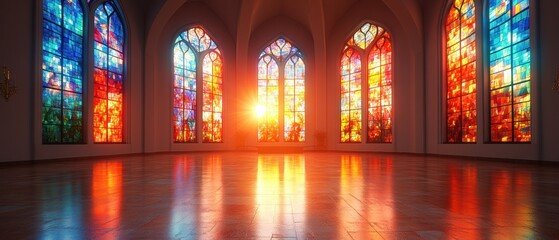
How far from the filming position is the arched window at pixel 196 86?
22.9 meters

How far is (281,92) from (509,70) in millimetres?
14940

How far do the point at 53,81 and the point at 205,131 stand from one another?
425 inches

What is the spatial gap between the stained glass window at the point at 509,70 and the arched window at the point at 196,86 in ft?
52.5

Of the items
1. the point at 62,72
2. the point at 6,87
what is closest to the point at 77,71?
the point at 62,72

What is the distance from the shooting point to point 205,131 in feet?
79.5

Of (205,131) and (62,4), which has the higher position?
(62,4)

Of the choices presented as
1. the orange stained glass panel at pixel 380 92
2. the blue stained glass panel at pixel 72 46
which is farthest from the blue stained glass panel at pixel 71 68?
the orange stained glass panel at pixel 380 92

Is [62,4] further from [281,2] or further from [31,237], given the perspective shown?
[31,237]

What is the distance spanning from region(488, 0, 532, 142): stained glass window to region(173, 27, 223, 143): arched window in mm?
15989

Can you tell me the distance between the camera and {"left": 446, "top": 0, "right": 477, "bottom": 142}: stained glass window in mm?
15930

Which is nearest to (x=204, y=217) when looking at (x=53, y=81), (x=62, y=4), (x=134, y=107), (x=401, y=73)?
(x=53, y=81)

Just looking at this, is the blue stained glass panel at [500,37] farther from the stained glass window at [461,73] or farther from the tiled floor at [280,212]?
the tiled floor at [280,212]

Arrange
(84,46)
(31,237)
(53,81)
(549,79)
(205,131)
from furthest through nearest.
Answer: (205,131) → (84,46) → (53,81) → (549,79) → (31,237)

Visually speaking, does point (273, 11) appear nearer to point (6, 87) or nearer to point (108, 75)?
point (108, 75)
